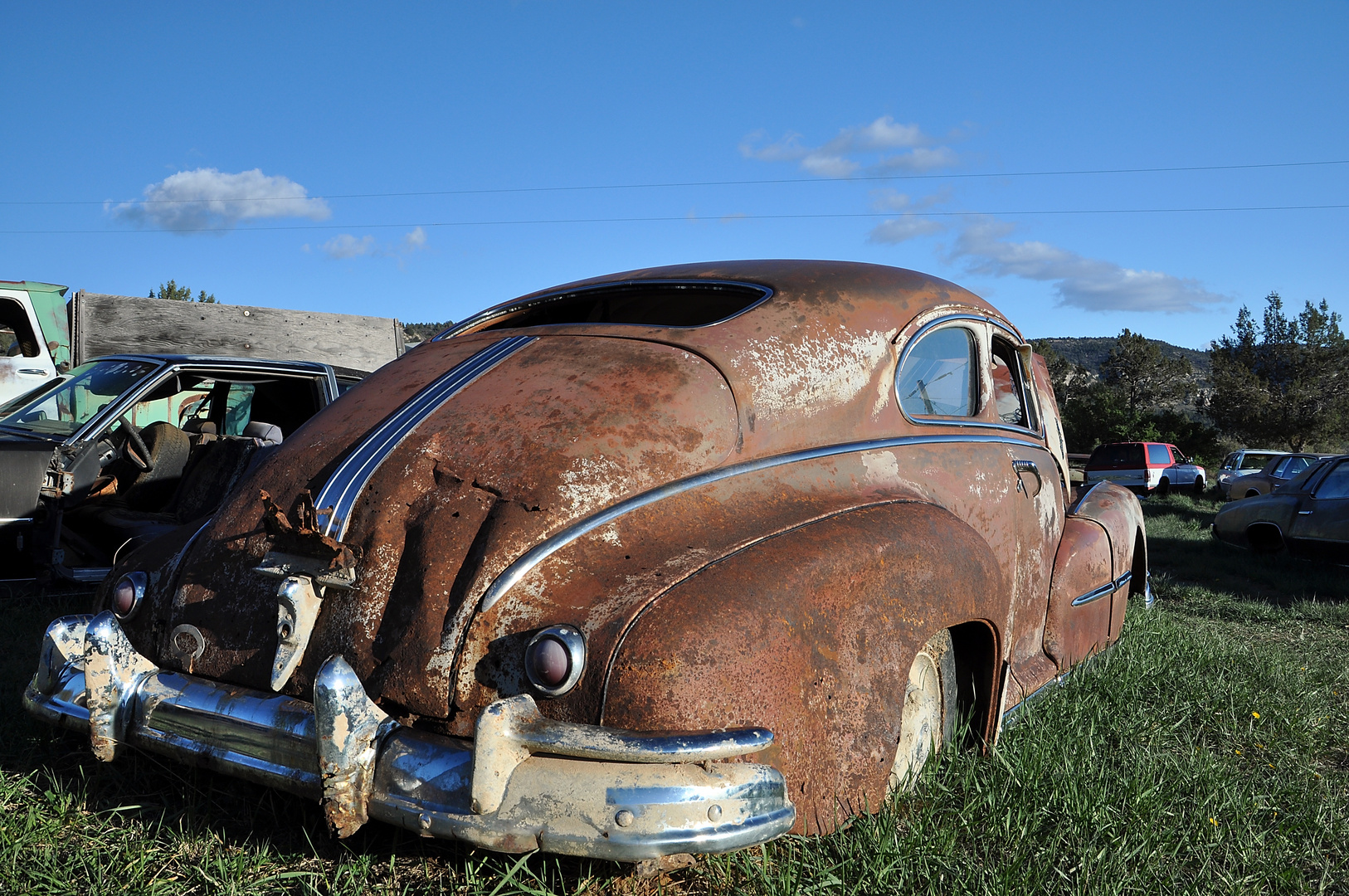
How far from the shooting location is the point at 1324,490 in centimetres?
866

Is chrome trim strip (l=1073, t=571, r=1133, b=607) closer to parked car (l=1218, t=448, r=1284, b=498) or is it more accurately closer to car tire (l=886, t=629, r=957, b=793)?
car tire (l=886, t=629, r=957, b=793)

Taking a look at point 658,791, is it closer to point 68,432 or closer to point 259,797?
point 259,797

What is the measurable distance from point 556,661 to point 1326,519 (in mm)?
9063

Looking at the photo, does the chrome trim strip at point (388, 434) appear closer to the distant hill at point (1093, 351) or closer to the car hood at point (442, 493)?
the car hood at point (442, 493)

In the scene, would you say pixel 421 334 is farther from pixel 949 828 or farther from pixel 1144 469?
pixel 949 828

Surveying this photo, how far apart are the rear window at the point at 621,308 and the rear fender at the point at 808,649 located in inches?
43.2

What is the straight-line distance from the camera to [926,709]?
103 inches

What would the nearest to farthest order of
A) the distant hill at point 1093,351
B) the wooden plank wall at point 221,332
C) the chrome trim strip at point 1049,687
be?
the chrome trim strip at point 1049,687, the wooden plank wall at point 221,332, the distant hill at point 1093,351

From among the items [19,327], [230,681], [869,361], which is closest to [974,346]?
[869,361]

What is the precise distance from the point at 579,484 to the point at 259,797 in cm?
133

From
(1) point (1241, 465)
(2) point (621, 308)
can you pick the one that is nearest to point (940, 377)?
(2) point (621, 308)

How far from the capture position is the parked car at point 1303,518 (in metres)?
8.38

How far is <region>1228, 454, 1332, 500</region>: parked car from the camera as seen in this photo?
15.8 meters

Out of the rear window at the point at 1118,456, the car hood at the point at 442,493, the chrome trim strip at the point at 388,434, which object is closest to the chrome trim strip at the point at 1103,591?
the car hood at the point at 442,493
